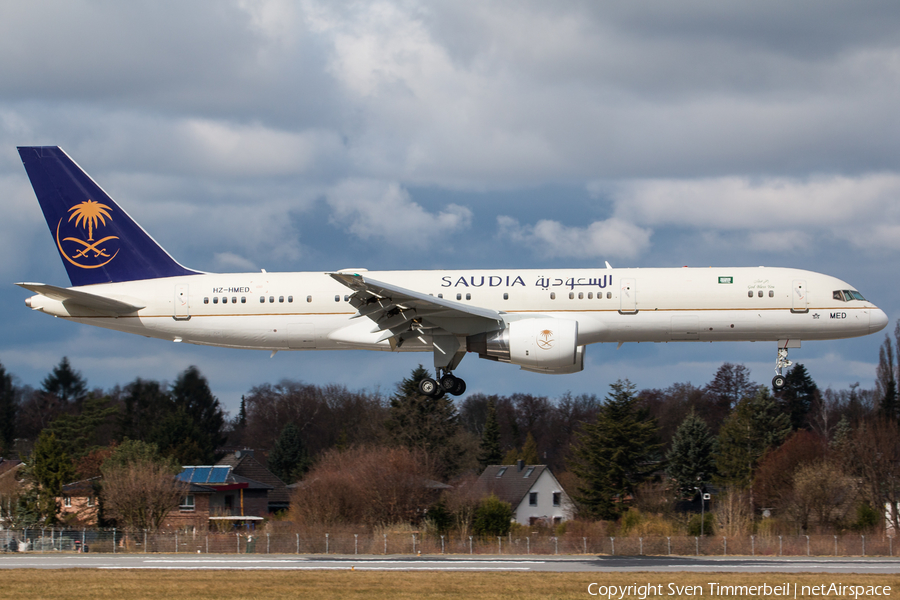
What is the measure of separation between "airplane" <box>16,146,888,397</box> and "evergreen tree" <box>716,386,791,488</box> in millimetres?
45109

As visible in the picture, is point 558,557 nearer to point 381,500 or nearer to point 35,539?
point 381,500

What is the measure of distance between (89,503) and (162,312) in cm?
3375

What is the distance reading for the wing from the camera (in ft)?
108

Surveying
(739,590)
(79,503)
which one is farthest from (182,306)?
(79,503)

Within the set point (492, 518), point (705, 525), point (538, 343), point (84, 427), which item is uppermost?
point (538, 343)

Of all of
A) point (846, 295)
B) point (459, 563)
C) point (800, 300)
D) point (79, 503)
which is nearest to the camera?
point (800, 300)

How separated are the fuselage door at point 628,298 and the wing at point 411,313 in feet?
14.1

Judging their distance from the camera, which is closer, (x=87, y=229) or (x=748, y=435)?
(x=87, y=229)

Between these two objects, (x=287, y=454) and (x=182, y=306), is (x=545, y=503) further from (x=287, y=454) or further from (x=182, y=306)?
(x=182, y=306)

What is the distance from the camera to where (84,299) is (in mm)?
36438

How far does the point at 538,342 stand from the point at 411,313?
181 inches

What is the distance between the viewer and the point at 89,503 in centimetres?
6575

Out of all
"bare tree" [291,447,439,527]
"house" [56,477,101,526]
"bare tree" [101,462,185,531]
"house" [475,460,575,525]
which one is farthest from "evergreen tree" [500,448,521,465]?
"house" [56,477,101,526]

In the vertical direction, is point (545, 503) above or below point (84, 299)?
below
